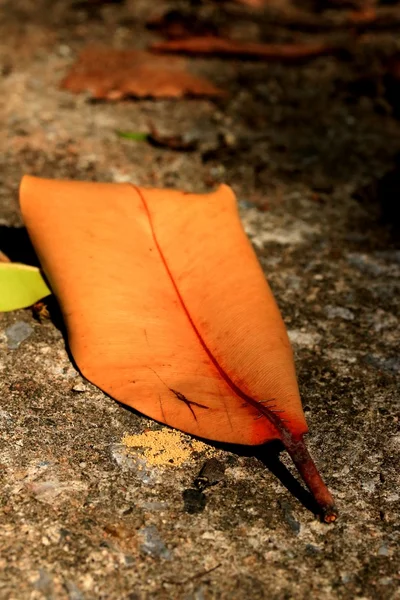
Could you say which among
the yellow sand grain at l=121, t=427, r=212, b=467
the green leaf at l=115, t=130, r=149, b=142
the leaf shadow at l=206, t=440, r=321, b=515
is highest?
the leaf shadow at l=206, t=440, r=321, b=515

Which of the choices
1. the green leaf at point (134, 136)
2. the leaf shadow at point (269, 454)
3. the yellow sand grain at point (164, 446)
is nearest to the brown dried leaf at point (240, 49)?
the green leaf at point (134, 136)

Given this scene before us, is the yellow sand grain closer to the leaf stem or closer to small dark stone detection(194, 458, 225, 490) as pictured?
small dark stone detection(194, 458, 225, 490)

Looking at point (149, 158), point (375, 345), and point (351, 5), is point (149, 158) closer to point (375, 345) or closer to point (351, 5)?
point (375, 345)

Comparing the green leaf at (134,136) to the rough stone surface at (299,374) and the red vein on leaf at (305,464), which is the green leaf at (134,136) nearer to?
the rough stone surface at (299,374)

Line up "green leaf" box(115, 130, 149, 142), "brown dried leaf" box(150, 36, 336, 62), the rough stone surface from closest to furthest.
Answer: the rough stone surface, "green leaf" box(115, 130, 149, 142), "brown dried leaf" box(150, 36, 336, 62)

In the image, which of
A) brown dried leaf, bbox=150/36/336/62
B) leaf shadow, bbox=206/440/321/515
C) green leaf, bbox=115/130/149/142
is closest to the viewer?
leaf shadow, bbox=206/440/321/515

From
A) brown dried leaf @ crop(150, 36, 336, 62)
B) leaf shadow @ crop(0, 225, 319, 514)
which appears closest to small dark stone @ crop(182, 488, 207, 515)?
leaf shadow @ crop(0, 225, 319, 514)
